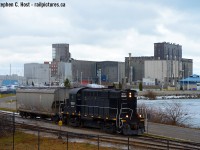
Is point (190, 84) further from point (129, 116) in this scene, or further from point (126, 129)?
point (126, 129)

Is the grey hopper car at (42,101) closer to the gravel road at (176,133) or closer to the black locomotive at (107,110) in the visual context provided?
the black locomotive at (107,110)

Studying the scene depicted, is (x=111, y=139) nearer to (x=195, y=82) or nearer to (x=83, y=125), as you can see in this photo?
(x=83, y=125)

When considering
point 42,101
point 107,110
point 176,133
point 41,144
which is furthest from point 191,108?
point 41,144

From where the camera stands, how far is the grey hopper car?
4056 cm

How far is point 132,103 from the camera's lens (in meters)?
32.0

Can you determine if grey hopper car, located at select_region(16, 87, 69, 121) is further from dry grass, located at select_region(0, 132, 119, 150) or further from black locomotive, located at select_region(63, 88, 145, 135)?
dry grass, located at select_region(0, 132, 119, 150)

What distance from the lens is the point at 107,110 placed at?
3212 cm

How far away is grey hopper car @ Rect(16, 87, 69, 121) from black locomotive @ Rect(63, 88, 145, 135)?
322cm

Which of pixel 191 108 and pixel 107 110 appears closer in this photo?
pixel 107 110

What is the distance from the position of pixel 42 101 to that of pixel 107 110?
12.7 m

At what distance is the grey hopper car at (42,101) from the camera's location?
40.6 m

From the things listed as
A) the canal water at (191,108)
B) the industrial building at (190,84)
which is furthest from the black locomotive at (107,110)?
the industrial building at (190,84)

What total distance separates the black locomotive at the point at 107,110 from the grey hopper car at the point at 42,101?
322 cm

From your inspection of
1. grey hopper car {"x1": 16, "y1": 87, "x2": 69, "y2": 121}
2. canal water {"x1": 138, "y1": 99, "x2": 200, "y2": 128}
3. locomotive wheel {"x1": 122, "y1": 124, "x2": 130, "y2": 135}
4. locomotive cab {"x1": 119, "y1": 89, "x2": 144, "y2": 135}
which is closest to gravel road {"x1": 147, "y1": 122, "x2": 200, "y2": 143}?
locomotive cab {"x1": 119, "y1": 89, "x2": 144, "y2": 135}
